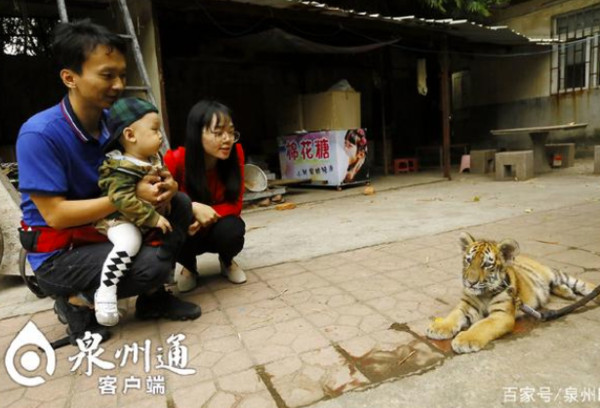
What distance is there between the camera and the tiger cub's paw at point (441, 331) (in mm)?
2139

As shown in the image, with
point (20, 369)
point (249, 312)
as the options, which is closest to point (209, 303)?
point (249, 312)

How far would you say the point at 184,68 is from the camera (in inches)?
381

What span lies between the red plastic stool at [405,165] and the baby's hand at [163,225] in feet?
30.4

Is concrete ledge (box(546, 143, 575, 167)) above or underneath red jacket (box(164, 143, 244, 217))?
underneath

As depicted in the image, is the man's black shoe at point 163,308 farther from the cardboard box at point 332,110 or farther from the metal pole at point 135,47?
the cardboard box at point 332,110

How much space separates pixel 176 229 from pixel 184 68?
8161 mm

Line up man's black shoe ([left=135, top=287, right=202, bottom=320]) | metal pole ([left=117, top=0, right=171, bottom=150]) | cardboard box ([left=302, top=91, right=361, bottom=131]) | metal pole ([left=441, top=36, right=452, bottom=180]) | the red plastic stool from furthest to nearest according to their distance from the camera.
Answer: the red plastic stool → metal pole ([left=441, top=36, right=452, bottom=180]) → cardboard box ([left=302, top=91, right=361, bottom=131]) → metal pole ([left=117, top=0, right=171, bottom=150]) → man's black shoe ([left=135, top=287, right=202, bottom=320])

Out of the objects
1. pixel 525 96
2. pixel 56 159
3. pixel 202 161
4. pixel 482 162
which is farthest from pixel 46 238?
pixel 525 96

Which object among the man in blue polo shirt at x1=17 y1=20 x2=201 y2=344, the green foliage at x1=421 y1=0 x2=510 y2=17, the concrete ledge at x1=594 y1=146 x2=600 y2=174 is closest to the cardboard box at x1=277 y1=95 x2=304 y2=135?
the green foliage at x1=421 y1=0 x2=510 y2=17

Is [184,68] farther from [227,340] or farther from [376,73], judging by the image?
[227,340]

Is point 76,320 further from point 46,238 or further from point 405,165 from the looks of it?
point 405,165

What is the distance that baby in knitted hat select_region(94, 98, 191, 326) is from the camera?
2121mm

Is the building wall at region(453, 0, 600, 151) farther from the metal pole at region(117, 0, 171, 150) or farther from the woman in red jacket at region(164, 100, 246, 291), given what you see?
the woman in red jacket at region(164, 100, 246, 291)

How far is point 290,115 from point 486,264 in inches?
291
